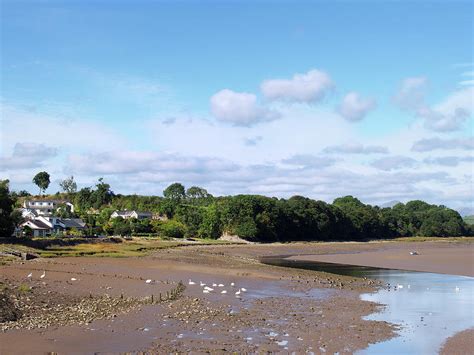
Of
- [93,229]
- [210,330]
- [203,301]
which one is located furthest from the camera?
[93,229]

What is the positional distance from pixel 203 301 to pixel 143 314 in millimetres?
5411

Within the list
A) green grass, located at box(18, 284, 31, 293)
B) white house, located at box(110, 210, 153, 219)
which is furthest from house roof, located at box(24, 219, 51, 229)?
green grass, located at box(18, 284, 31, 293)

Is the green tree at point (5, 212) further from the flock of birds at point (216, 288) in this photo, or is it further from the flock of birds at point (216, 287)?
the flock of birds at point (216, 287)

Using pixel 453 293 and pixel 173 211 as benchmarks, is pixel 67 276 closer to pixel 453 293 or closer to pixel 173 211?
pixel 453 293

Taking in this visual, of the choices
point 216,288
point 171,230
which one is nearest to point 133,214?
point 171,230

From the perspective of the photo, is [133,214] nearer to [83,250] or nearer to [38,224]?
[38,224]

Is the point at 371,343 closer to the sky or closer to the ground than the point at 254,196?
closer to the ground

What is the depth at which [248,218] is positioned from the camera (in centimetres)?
12256

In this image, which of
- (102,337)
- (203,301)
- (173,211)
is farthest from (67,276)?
(173,211)

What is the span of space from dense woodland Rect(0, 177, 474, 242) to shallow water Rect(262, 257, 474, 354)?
56.4m

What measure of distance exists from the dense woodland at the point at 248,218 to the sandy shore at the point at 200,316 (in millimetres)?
45050

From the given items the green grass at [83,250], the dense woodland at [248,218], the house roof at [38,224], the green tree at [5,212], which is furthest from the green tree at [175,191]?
the green tree at [5,212]

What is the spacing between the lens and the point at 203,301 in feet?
94.0

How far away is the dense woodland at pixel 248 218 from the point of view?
11750 centimetres
